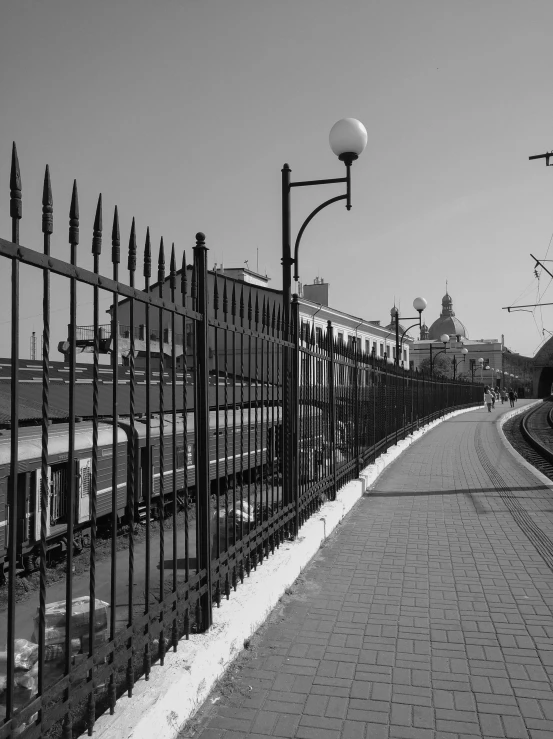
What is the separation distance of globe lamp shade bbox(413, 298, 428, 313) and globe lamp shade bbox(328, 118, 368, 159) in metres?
14.4

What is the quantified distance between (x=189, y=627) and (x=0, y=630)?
2657 millimetres

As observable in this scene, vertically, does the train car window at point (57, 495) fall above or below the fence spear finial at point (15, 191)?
below

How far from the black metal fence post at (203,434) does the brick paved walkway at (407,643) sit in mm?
556

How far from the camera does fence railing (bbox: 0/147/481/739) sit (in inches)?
89.4

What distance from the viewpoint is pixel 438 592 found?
505 centimetres

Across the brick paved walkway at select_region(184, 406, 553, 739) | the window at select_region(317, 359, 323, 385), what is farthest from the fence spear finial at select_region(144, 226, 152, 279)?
the window at select_region(317, 359, 323, 385)

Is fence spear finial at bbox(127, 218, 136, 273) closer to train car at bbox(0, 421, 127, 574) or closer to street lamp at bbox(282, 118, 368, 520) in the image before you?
train car at bbox(0, 421, 127, 574)

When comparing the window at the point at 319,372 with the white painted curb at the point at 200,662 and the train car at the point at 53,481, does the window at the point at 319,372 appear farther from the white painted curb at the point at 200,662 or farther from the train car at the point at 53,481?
the train car at the point at 53,481

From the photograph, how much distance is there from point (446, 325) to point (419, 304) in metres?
105

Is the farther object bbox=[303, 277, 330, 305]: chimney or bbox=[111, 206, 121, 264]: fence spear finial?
bbox=[303, 277, 330, 305]: chimney

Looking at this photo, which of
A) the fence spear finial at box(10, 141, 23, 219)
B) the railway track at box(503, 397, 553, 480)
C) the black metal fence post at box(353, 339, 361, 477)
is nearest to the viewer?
the fence spear finial at box(10, 141, 23, 219)

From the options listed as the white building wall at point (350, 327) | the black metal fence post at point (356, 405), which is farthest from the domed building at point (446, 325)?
the black metal fence post at point (356, 405)

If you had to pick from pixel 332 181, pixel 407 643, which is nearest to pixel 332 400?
pixel 332 181

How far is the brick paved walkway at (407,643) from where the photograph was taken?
3092mm
